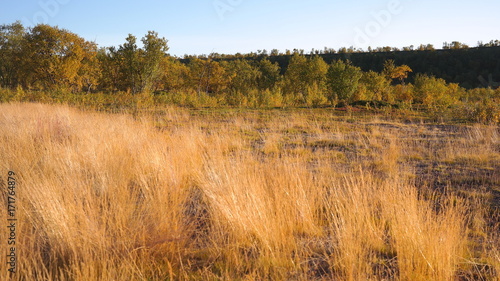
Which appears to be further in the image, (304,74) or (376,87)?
(304,74)

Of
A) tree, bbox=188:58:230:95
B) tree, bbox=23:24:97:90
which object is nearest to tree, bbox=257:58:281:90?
tree, bbox=188:58:230:95

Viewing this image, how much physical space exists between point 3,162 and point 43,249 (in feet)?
7.92

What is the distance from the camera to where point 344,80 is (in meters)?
18.6

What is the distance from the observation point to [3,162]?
380cm

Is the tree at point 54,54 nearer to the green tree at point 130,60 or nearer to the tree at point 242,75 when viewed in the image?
the green tree at point 130,60

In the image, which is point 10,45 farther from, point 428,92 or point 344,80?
point 428,92

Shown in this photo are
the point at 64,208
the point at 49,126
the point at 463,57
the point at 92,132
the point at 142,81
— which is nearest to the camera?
the point at 64,208

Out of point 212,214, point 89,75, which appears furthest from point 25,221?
point 89,75

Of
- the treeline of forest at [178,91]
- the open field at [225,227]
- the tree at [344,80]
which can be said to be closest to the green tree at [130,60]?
the treeline of forest at [178,91]

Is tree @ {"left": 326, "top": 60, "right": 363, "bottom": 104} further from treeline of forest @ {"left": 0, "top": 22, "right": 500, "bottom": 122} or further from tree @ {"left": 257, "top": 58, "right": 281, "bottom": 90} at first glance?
tree @ {"left": 257, "top": 58, "right": 281, "bottom": 90}

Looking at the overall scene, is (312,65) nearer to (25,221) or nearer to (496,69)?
(25,221)

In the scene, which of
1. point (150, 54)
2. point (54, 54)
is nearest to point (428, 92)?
point (150, 54)

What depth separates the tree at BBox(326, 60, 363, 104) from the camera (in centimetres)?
1839

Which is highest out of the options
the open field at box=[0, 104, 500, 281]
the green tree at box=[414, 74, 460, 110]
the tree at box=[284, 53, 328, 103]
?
the tree at box=[284, 53, 328, 103]
